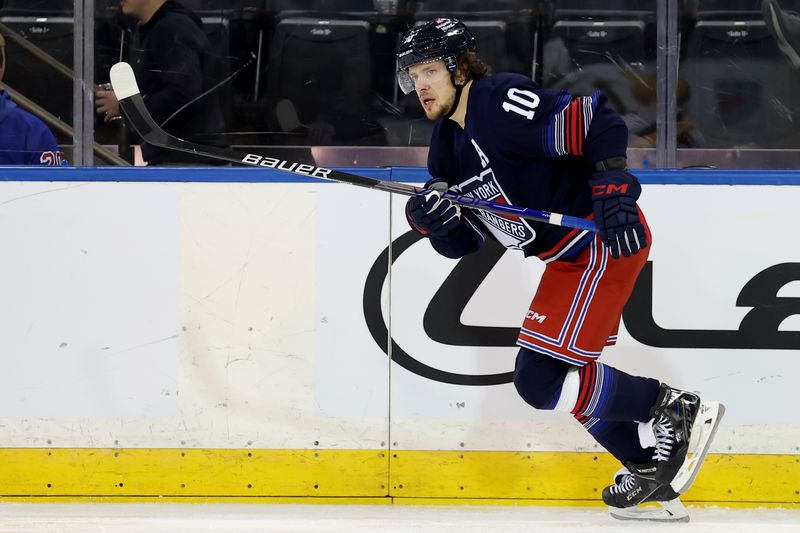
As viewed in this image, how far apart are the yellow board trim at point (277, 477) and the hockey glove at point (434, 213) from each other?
0.72 metres

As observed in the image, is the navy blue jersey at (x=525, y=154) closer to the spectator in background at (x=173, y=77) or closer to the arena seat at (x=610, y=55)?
the arena seat at (x=610, y=55)

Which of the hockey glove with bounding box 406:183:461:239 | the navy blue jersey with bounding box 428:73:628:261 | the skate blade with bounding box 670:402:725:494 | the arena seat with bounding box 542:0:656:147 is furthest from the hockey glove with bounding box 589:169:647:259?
the arena seat with bounding box 542:0:656:147

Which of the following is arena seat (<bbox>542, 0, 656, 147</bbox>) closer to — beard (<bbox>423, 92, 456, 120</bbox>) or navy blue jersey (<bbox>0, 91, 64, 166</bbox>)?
beard (<bbox>423, 92, 456, 120</bbox>)

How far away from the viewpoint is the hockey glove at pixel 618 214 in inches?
86.5

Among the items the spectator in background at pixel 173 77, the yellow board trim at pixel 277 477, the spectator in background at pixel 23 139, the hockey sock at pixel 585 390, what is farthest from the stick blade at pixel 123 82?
the hockey sock at pixel 585 390

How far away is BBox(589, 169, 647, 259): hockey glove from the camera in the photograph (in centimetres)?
220

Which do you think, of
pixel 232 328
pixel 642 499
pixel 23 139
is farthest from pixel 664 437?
pixel 23 139

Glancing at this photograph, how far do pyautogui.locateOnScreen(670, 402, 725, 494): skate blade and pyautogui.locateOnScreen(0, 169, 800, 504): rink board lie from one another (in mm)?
320

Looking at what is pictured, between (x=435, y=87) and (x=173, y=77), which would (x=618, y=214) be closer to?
(x=435, y=87)

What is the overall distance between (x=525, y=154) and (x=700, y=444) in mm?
833

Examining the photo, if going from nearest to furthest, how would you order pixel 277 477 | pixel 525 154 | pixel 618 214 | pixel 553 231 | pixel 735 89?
1. pixel 618 214
2. pixel 525 154
3. pixel 553 231
4. pixel 277 477
5. pixel 735 89

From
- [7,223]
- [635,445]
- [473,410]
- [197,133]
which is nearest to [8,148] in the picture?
[7,223]

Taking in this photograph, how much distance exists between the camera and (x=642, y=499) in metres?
2.49

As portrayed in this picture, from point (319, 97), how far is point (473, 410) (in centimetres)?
101
